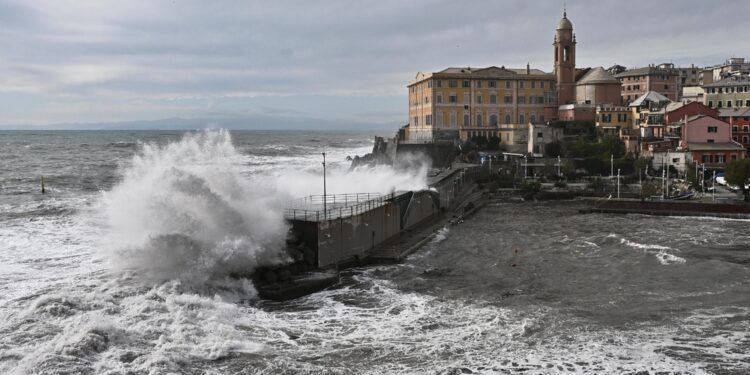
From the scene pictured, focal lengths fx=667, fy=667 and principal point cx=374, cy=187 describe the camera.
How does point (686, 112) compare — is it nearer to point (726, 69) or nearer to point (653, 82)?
point (653, 82)

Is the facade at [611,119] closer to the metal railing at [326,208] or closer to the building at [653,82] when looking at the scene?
the building at [653,82]

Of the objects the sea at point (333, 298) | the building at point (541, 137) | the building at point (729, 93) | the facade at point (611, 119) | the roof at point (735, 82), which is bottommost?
the sea at point (333, 298)

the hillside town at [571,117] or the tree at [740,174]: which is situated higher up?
the hillside town at [571,117]

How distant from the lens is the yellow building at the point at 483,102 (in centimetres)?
6712

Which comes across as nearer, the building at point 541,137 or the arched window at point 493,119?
the building at point 541,137

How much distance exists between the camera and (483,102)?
68.3 metres

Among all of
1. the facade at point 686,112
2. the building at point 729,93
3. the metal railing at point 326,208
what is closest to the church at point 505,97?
the facade at point 686,112

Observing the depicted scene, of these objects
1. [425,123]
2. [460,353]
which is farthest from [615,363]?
[425,123]

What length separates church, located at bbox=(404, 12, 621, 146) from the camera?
6725 cm

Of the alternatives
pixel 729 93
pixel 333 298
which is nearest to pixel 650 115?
pixel 729 93

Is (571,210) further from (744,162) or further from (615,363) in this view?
(615,363)

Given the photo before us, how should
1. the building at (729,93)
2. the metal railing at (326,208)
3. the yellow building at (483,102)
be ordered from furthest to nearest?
the building at (729,93) → the yellow building at (483,102) → the metal railing at (326,208)

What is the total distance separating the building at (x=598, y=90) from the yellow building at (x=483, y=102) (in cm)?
311

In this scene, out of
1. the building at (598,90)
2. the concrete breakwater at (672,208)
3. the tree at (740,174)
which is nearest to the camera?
the concrete breakwater at (672,208)
